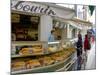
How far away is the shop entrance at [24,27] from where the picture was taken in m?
2.24

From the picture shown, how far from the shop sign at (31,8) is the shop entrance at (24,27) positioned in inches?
2.6

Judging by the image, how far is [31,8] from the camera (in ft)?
7.54

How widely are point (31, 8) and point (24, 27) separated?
22cm

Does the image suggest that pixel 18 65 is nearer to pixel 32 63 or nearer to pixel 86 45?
pixel 32 63

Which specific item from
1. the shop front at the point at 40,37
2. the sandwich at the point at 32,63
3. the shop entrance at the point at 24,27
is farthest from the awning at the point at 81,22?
the sandwich at the point at 32,63

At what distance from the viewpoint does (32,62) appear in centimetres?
231

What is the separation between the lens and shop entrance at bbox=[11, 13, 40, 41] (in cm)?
224

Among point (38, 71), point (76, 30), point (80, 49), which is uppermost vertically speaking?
point (76, 30)

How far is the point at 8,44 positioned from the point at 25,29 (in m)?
0.24

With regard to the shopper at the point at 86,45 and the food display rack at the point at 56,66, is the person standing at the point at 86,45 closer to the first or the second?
the shopper at the point at 86,45

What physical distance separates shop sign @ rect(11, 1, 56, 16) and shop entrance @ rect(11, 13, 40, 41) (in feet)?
0.21

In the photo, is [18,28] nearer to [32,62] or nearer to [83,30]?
[32,62]

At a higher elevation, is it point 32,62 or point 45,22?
point 45,22

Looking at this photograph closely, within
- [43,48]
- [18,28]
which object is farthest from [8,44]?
[43,48]
